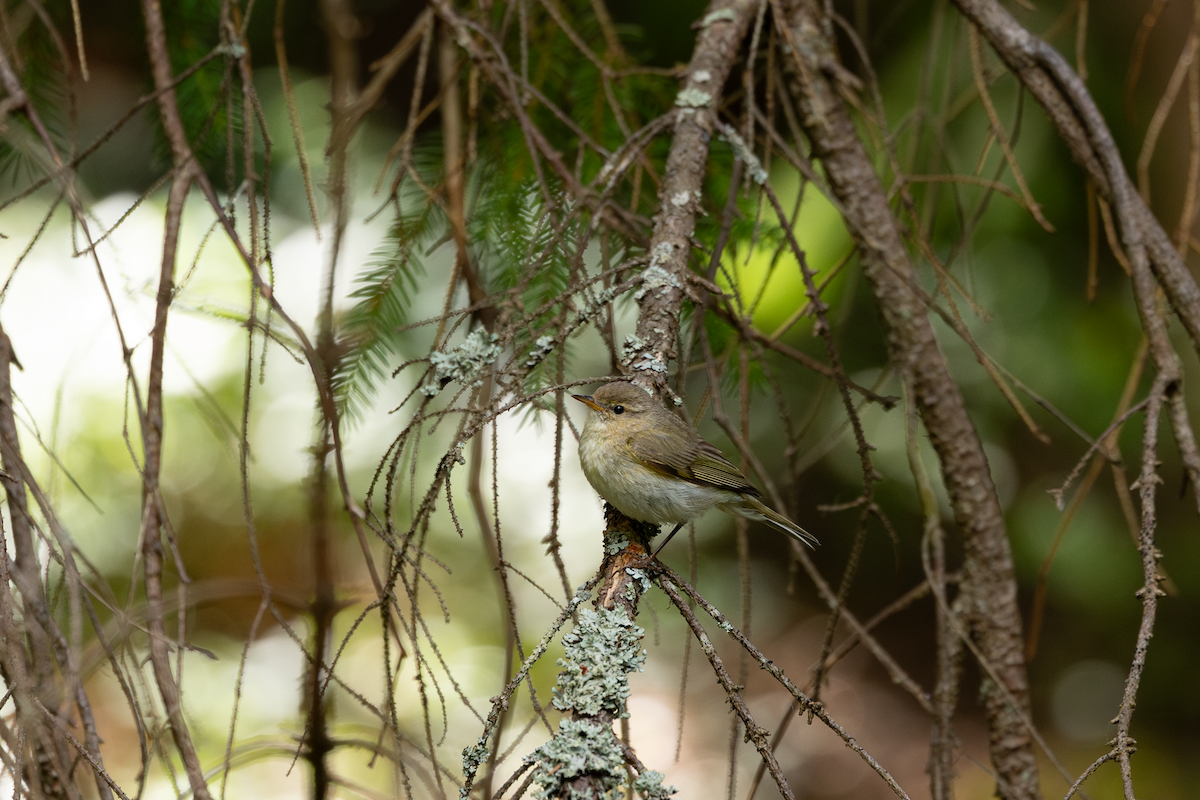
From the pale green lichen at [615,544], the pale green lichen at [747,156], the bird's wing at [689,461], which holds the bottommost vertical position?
the pale green lichen at [615,544]

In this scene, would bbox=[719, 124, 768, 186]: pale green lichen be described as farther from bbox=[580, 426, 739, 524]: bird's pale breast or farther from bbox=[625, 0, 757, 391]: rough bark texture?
bbox=[580, 426, 739, 524]: bird's pale breast

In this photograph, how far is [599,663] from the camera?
4.42 feet

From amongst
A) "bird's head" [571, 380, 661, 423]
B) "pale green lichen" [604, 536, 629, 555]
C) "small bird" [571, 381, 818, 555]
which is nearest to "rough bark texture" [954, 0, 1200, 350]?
"small bird" [571, 381, 818, 555]

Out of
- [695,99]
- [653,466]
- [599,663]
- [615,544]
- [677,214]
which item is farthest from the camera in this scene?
[653,466]

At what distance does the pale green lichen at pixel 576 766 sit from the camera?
117 centimetres

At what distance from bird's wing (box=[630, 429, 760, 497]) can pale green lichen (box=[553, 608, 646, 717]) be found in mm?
770

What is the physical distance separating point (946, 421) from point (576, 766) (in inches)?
55.9

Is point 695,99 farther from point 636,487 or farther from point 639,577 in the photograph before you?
point 639,577

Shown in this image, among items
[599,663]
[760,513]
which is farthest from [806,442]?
[599,663]

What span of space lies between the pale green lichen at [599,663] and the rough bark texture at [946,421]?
1.06 metres

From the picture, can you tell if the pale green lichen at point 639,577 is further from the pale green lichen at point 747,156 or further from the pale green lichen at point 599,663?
the pale green lichen at point 747,156

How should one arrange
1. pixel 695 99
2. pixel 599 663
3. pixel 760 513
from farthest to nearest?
pixel 760 513, pixel 695 99, pixel 599 663

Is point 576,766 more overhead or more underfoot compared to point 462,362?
more underfoot

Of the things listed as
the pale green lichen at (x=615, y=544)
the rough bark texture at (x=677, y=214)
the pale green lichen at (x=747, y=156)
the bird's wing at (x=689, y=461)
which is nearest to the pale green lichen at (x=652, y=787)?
the pale green lichen at (x=615, y=544)
